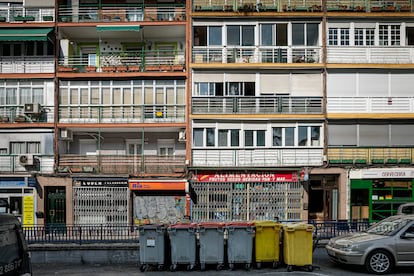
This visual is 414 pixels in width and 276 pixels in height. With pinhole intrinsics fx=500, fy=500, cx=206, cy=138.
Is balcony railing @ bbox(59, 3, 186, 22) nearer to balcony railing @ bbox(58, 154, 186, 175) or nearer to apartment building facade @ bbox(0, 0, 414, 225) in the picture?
apartment building facade @ bbox(0, 0, 414, 225)

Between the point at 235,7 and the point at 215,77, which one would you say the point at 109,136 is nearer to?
the point at 215,77

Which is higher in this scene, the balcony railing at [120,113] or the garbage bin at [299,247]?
the balcony railing at [120,113]

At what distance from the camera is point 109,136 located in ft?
85.8

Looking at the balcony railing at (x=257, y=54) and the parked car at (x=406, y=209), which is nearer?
the parked car at (x=406, y=209)

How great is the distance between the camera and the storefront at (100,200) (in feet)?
79.6

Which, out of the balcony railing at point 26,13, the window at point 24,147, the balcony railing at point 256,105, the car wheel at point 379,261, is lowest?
the car wheel at point 379,261

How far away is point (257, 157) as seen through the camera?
971 inches

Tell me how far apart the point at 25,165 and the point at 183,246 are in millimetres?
12743

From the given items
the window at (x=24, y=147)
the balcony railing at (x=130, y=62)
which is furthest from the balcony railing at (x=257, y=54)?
the window at (x=24, y=147)

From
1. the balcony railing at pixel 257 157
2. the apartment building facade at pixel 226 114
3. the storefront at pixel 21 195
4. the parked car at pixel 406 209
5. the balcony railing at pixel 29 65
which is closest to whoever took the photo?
the parked car at pixel 406 209

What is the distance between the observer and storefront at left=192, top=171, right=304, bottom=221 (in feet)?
79.9

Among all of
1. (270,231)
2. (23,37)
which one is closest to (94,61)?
(23,37)

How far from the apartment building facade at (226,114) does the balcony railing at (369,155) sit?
57 millimetres

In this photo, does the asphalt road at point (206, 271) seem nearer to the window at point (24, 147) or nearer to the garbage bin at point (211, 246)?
the garbage bin at point (211, 246)
